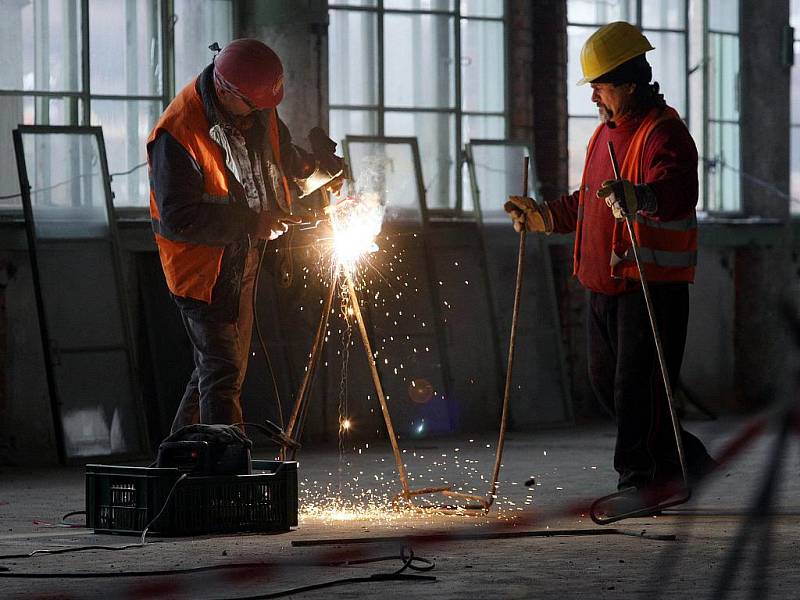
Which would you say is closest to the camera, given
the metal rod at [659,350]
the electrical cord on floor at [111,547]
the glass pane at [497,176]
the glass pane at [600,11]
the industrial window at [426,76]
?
the electrical cord on floor at [111,547]

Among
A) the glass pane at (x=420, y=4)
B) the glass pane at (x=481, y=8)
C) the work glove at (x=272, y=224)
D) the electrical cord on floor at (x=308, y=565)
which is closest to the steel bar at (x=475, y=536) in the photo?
the electrical cord on floor at (x=308, y=565)

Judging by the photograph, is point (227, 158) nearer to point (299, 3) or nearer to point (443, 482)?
point (443, 482)

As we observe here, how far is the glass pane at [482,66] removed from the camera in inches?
485

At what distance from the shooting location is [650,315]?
6.58 m

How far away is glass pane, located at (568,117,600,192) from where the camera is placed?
12930 mm

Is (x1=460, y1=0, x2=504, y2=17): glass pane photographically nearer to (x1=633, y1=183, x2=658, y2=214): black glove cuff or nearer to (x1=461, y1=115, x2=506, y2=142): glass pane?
(x1=461, y1=115, x2=506, y2=142): glass pane

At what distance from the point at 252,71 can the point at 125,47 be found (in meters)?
4.06

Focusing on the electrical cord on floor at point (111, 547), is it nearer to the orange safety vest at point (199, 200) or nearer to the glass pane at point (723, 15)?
the orange safety vest at point (199, 200)

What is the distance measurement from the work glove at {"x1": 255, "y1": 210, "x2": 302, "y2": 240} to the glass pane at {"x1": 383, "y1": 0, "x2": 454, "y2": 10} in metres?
5.08

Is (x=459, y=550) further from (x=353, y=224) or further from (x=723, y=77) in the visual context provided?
(x=723, y=77)

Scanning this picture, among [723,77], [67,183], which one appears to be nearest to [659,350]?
[67,183]

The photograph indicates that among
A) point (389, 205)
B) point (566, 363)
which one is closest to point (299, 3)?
point (389, 205)

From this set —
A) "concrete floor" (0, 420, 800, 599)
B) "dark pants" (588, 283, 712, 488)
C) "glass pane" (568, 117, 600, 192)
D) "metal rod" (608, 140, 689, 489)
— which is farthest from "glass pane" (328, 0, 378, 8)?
"metal rod" (608, 140, 689, 489)

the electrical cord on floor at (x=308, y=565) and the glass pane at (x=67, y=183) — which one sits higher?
the glass pane at (x=67, y=183)
